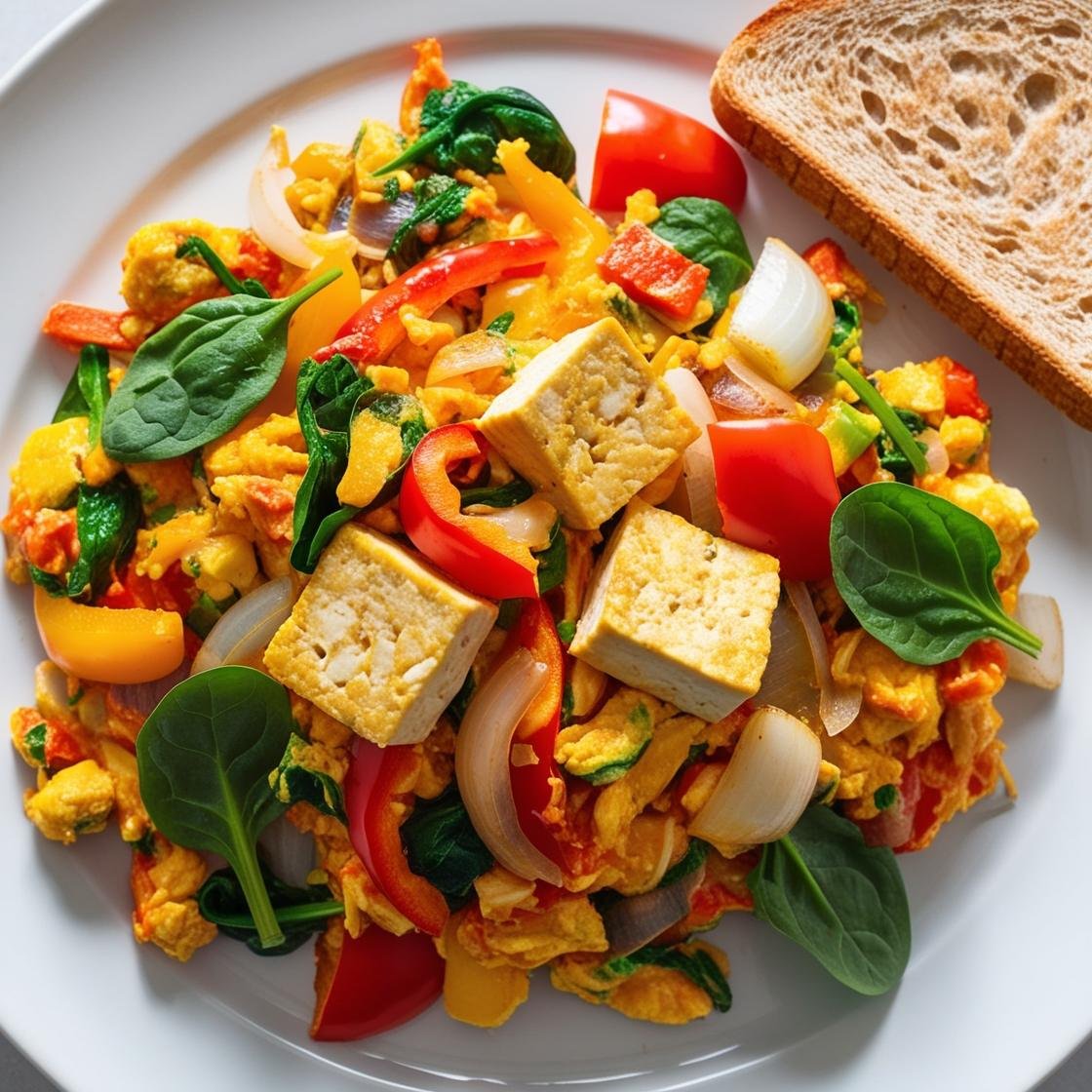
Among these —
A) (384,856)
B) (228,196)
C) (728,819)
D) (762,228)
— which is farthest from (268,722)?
(762,228)

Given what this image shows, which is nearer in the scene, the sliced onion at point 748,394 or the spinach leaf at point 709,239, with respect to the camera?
the sliced onion at point 748,394

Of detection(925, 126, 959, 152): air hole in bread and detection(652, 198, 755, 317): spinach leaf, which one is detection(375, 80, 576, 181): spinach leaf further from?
detection(925, 126, 959, 152): air hole in bread

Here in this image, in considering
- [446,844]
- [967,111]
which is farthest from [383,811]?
[967,111]

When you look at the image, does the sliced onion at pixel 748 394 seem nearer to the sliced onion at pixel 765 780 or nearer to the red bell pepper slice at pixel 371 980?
the sliced onion at pixel 765 780

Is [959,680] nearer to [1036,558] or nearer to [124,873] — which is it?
[1036,558]

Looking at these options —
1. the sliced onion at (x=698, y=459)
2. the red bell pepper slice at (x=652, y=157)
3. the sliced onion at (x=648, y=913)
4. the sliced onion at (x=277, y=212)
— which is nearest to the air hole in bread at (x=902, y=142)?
the red bell pepper slice at (x=652, y=157)

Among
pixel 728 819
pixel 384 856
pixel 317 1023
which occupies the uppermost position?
pixel 728 819
